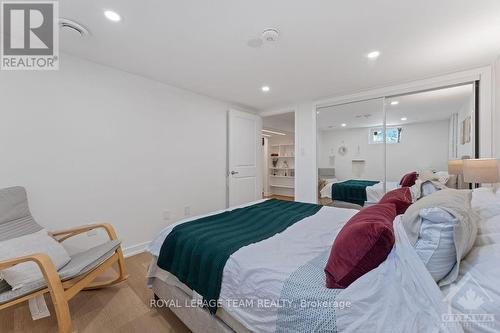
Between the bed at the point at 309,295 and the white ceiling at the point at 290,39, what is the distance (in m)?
1.60

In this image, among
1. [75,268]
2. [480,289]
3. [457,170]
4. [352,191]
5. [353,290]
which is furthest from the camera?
[352,191]

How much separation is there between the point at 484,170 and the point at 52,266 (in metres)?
3.57

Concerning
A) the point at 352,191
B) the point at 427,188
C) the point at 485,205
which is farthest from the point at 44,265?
the point at 352,191

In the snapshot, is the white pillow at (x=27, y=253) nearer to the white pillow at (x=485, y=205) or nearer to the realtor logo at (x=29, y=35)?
the realtor logo at (x=29, y=35)

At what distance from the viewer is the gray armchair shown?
Answer: 1.35 m

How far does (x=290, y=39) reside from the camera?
1.98m

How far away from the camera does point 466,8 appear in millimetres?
1581

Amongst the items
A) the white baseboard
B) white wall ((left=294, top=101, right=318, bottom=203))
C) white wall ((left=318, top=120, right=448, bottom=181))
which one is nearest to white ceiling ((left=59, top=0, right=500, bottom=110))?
white wall ((left=318, top=120, right=448, bottom=181))

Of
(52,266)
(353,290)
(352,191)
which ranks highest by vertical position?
(352,191)

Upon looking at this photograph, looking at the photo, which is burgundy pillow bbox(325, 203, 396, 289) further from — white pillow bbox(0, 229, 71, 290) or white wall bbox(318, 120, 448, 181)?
white wall bbox(318, 120, 448, 181)

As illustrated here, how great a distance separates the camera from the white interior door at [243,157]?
3934 mm

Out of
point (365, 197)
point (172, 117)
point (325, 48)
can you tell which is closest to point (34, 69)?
point (172, 117)

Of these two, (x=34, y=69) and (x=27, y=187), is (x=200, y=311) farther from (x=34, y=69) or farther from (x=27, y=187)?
(x=34, y=69)

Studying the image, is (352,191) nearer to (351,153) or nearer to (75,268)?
(351,153)
